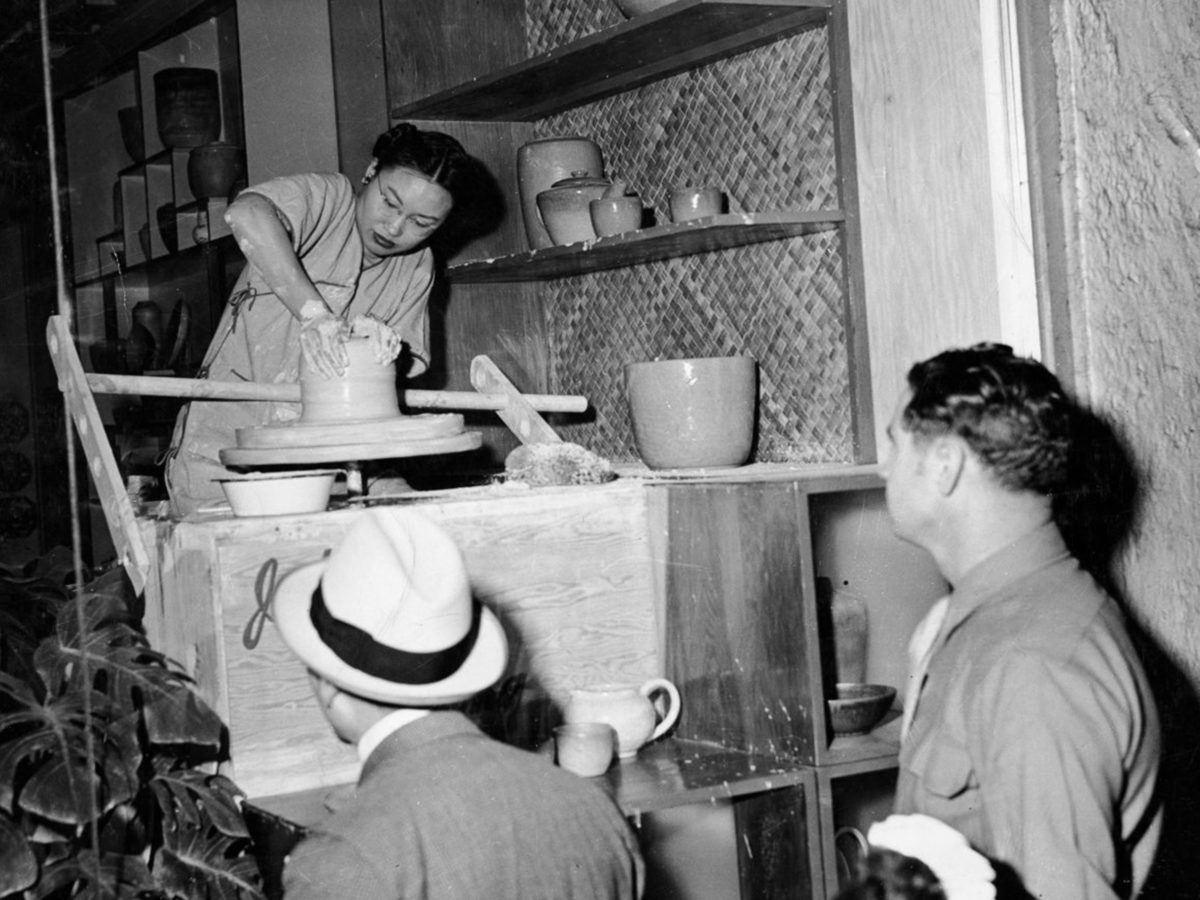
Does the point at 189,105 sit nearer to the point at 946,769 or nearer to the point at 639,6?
the point at 639,6

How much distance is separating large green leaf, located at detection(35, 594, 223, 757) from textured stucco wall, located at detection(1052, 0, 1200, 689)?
6.21 feet

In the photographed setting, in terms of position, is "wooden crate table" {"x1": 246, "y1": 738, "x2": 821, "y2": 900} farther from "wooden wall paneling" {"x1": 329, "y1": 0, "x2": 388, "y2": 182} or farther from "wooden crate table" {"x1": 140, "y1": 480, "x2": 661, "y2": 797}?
"wooden wall paneling" {"x1": 329, "y1": 0, "x2": 388, "y2": 182}

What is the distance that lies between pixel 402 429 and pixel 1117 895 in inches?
67.8

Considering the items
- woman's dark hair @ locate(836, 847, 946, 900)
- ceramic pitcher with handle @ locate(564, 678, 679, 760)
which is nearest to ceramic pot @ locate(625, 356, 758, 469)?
ceramic pitcher with handle @ locate(564, 678, 679, 760)

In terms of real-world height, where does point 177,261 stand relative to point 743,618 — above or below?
above

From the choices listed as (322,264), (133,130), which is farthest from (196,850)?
(133,130)

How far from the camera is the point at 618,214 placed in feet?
11.6

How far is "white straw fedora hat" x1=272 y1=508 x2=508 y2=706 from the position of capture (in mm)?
1813

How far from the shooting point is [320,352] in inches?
116

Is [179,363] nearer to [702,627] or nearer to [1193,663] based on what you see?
[702,627]

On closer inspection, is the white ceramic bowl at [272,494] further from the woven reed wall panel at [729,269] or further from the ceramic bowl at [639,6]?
the ceramic bowl at [639,6]

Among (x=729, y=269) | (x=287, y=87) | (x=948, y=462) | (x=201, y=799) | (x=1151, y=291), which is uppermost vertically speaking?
(x=287, y=87)

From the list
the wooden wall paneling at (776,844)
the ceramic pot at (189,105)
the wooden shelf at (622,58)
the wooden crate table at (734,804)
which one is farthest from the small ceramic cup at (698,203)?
the ceramic pot at (189,105)

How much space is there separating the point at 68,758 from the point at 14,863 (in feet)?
0.64
